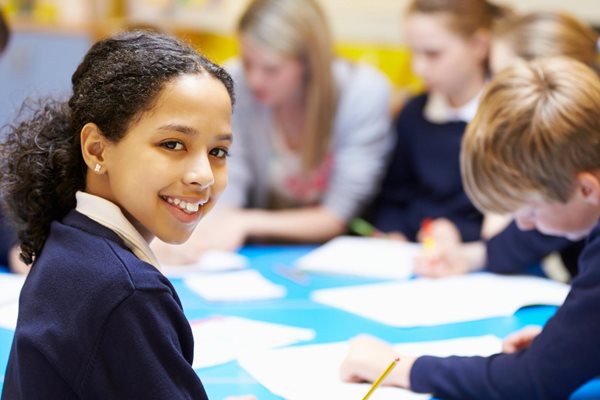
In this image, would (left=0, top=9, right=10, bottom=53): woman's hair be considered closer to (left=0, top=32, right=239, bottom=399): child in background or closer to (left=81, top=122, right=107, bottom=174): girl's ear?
(left=0, top=32, right=239, bottom=399): child in background

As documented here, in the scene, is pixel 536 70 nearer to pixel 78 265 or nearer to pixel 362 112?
pixel 78 265

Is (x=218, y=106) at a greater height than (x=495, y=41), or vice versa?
(x=495, y=41)

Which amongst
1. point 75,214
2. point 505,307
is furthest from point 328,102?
point 75,214

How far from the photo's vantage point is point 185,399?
763 mm

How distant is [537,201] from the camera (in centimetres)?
111

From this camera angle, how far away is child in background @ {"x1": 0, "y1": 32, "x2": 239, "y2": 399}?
0.74m

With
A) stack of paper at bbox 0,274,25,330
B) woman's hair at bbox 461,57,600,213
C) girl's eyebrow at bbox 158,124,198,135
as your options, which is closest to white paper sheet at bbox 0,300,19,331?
stack of paper at bbox 0,274,25,330

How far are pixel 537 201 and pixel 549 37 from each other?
713 millimetres

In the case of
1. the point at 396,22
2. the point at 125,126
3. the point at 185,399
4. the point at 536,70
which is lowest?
the point at 185,399

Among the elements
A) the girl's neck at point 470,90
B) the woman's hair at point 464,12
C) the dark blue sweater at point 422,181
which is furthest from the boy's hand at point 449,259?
the woman's hair at point 464,12

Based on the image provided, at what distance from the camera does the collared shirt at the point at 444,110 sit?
199cm

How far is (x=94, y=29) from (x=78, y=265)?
2853mm

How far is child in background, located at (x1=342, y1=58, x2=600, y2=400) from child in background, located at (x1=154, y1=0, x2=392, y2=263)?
2.91 feet

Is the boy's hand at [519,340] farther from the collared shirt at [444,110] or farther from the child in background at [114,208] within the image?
the collared shirt at [444,110]
